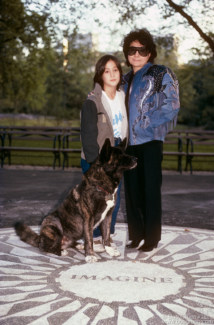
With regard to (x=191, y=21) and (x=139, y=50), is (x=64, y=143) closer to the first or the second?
(x=191, y=21)

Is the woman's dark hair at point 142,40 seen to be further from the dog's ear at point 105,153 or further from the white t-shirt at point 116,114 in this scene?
the dog's ear at point 105,153

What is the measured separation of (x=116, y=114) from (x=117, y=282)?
1779 millimetres

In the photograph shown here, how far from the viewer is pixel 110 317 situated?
9.99 feet

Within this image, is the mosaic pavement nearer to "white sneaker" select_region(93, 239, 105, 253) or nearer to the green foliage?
"white sneaker" select_region(93, 239, 105, 253)

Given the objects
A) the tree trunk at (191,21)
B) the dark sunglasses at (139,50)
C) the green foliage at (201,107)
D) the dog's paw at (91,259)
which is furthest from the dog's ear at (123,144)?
the green foliage at (201,107)

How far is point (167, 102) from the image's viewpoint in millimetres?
4559

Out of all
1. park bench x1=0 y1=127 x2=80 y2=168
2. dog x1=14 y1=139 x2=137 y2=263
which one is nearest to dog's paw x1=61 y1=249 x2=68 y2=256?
dog x1=14 y1=139 x2=137 y2=263

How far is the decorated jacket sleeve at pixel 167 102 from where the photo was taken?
15.0 feet

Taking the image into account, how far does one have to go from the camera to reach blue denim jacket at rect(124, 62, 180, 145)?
4578mm

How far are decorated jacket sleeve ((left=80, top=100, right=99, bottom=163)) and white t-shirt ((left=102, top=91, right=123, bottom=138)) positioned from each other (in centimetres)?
28

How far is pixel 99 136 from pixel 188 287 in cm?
174

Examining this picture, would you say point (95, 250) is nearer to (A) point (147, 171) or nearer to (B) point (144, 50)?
(A) point (147, 171)

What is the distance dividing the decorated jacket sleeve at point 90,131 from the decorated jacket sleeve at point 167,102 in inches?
25.1

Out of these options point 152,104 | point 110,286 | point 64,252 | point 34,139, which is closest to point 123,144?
point 152,104
